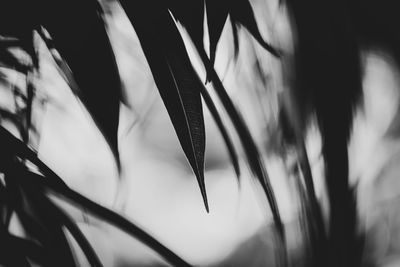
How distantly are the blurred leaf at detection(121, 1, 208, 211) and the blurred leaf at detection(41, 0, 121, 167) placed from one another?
37 mm

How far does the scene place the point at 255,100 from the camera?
0.77 metres

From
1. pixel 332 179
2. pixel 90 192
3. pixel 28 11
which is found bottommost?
pixel 90 192

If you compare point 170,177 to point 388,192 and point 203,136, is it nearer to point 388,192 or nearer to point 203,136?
point 388,192

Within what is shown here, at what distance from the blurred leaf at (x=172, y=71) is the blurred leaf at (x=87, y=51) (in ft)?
0.12

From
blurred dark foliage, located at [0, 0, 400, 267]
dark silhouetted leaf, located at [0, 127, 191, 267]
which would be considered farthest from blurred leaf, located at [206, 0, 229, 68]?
dark silhouetted leaf, located at [0, 127, 191, 267]

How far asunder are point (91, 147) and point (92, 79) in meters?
0.59

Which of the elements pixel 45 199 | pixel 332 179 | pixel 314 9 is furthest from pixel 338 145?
pixel 45 199

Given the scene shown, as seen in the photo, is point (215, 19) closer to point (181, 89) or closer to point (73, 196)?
point (181, 89)

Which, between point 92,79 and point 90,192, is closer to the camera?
point 92,79

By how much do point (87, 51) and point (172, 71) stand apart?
0.22 ft

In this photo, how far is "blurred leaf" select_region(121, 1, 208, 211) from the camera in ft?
0.65

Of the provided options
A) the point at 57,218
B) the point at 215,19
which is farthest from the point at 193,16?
the point at 57,218

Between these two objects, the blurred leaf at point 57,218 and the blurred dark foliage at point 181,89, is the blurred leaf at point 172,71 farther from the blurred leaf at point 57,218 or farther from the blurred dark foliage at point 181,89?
the blurred leaf at point 57,218

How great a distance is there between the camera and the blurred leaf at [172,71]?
0.65ft
